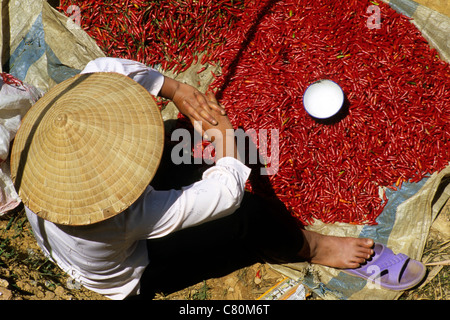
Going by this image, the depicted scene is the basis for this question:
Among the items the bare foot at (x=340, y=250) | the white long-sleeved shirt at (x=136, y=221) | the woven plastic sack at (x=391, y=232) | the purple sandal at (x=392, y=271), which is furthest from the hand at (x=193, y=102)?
the purple sandal at (x=392, y=271)

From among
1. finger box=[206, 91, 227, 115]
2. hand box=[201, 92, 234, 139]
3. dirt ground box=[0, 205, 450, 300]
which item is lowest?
dirt ground box=[0, 205, 450, 300]

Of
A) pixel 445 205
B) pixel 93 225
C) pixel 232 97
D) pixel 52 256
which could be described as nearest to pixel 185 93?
pixel 232 97

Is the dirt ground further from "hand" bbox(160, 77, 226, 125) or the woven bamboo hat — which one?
"hand" bbox(160, 77, 226, 125)

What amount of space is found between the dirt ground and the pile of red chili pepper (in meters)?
0.49

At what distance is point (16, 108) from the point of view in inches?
90.4

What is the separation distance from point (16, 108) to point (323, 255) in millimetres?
2056

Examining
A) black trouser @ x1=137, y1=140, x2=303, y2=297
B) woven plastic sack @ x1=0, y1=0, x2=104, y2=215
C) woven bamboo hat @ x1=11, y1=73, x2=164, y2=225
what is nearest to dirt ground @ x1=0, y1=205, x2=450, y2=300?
black trouser @ x1=137, y1=140, x2=303, y2=297

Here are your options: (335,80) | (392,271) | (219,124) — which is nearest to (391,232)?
(392,271)

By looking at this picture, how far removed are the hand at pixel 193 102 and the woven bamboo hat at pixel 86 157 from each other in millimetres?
548

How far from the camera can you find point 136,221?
5.66ft

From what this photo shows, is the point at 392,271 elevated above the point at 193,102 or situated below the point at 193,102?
below

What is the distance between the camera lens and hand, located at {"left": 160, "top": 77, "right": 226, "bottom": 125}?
219 centimetres

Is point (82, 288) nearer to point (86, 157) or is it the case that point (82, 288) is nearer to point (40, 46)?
point (86, 157)

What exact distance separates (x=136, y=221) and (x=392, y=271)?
5.89 ft
